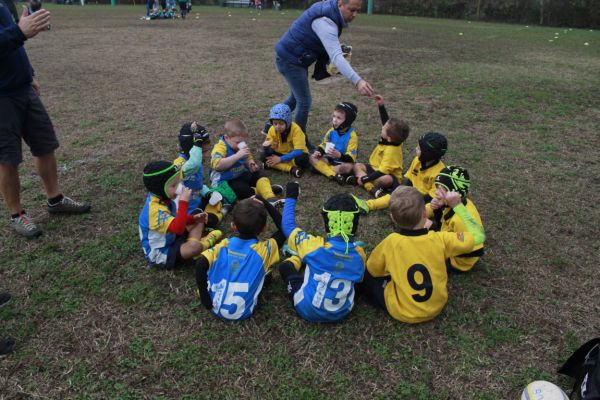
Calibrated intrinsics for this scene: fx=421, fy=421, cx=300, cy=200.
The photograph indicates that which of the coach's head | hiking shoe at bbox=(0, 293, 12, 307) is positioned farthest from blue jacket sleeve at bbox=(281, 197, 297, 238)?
the coach's head

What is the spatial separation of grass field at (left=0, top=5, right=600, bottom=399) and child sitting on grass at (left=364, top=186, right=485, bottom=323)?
0.17 meters

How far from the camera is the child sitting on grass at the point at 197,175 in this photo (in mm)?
4055

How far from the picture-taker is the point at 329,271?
2887 millimetres

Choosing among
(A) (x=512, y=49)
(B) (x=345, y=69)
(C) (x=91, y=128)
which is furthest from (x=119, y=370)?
(A) (x=512, y=49)

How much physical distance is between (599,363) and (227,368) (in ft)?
6.95

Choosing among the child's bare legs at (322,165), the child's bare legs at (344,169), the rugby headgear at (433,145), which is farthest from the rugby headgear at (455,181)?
the child's bare legs at (322,165)

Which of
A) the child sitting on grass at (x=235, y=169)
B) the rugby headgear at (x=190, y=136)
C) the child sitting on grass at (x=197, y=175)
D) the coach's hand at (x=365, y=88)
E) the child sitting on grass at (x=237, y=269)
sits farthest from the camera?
the coach's hand at (x=365, y=88)

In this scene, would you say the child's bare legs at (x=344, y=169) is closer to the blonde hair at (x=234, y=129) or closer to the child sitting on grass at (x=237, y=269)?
the blonde hair at (x=234, y=129)

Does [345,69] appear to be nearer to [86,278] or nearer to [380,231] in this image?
[380,231]

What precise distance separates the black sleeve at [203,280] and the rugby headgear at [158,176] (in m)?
0.76

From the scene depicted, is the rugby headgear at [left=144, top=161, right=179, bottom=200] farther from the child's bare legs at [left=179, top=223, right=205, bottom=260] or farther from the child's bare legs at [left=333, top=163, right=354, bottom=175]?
the child's bare legs at [left=333, top=163, right=354, bottom=175]

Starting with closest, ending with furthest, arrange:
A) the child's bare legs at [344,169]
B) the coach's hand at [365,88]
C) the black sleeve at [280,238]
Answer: the black sleeve at [280,238] → the coach's hand at [365,88] → the child's bare legs at [344,169]

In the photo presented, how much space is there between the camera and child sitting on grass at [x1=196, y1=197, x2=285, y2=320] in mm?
2938

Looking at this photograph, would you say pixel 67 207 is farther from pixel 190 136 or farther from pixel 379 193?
pixel 379 193
